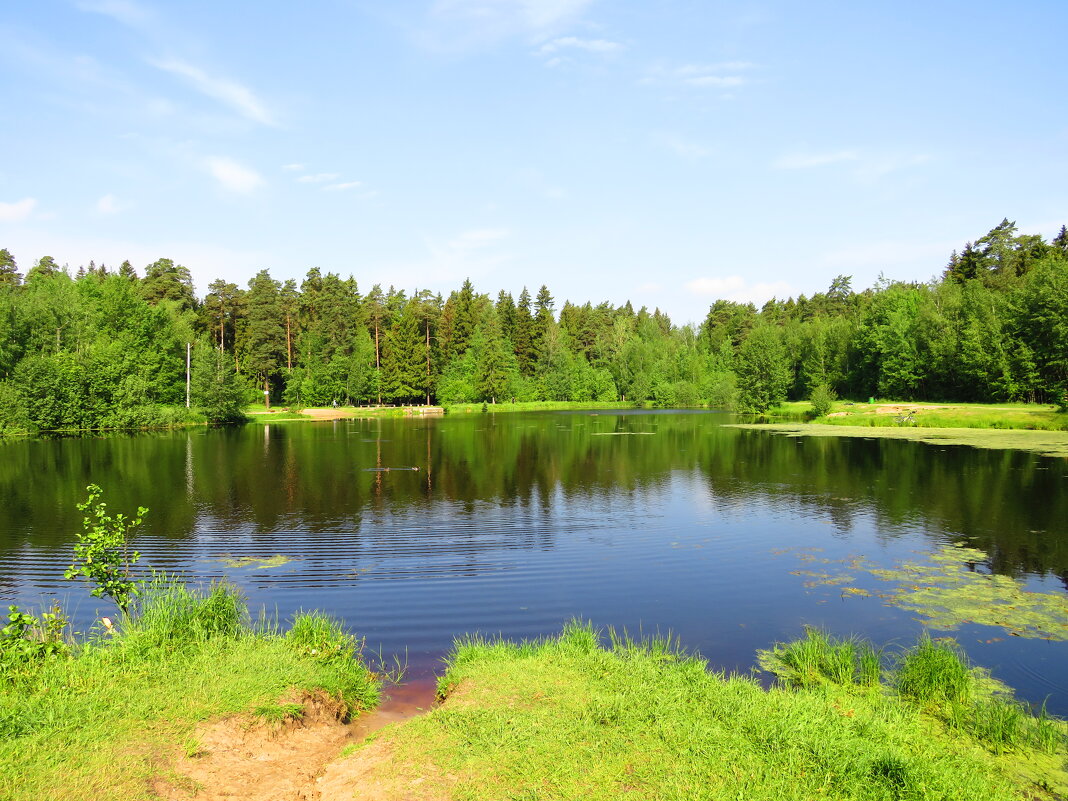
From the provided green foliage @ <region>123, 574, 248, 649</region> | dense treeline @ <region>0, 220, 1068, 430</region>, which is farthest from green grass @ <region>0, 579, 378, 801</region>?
dense treeline @ <region>0, 220, 1068, 430</region>

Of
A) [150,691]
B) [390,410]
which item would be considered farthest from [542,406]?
[150,691]

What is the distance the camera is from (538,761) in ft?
18.3

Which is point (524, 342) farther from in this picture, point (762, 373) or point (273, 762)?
point (273, 762)

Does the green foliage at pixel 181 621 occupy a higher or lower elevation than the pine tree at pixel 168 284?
lower

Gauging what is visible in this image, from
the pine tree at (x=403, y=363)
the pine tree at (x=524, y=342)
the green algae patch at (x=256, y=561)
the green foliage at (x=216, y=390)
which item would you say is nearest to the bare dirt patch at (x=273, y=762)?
the green algae patch at (x=256, y=561)

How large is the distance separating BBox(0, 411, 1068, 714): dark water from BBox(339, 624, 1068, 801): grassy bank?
1.70 metres

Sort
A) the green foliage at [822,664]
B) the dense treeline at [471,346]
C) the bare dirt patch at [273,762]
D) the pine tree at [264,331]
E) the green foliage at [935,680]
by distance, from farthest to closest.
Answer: the pine tree at [264,331], the dense treeline at [471,346], the green foliage at [822,664], the green foliage at [935,680], the bare dirt patch at [273,762]

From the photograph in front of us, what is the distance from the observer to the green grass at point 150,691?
5234 mm

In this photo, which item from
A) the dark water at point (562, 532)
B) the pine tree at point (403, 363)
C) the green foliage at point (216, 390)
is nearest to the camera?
the dark water at point (562, 532)

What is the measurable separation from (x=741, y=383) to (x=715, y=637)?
75.1 meters

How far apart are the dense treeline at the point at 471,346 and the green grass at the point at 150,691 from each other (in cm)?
5543

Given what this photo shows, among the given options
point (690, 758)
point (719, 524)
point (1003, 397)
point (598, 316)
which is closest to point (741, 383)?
point (1003, 397)

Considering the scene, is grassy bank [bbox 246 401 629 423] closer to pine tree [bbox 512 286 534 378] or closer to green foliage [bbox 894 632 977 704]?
pine tree [bbox 512 286 534 378]

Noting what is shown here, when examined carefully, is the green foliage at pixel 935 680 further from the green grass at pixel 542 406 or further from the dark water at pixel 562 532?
the green grass at pixel 542 406
